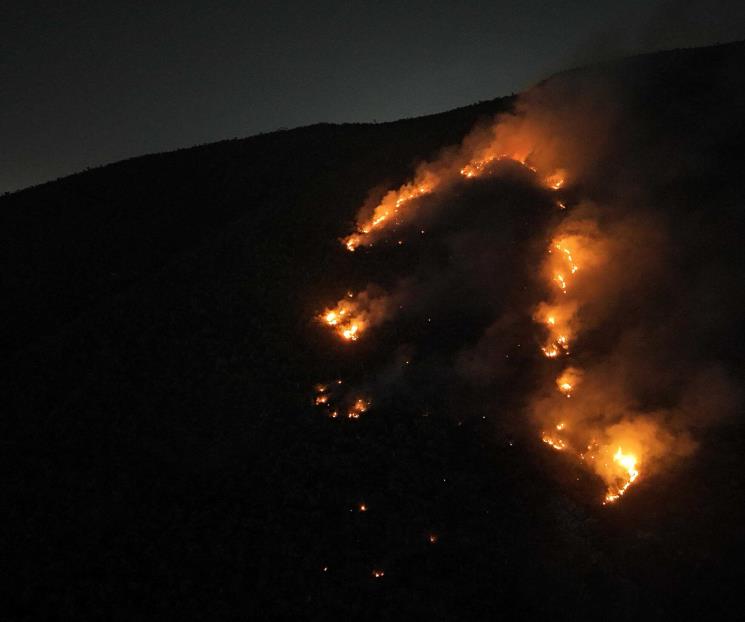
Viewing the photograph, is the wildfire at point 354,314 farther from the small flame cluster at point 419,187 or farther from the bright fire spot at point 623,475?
the bright fire spot at point 623,475

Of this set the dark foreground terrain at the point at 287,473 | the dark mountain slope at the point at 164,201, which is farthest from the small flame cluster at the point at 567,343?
the dark mountain slope at the point at 164,201

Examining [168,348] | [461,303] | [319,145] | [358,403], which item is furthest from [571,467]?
Result: [319,145]

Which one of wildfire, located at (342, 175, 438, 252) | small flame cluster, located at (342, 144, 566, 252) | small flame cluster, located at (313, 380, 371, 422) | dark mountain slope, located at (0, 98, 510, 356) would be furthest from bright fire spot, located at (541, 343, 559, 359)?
dark mountain slope, located at (0, 98, 510, 356)

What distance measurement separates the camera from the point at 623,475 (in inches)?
418

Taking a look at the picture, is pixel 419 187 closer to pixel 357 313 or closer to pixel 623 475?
pixel 357 313

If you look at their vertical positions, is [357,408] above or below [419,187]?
below

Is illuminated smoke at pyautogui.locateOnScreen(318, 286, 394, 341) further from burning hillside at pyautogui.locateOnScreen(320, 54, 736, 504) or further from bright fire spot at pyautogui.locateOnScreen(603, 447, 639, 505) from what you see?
bright fire spot at pyautogui.locateOnScreen(603, 447, 639, 505)

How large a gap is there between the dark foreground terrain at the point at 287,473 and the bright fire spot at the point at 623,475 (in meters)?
0.27

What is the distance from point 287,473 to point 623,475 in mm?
7176

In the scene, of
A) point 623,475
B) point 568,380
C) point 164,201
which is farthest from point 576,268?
point 164,201

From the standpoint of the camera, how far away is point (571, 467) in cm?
1098

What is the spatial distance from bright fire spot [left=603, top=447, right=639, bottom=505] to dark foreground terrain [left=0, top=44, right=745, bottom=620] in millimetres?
268

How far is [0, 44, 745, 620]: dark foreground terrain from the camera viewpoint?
8.77 m

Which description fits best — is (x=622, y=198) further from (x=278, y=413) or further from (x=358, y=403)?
(x=278, y=413)
